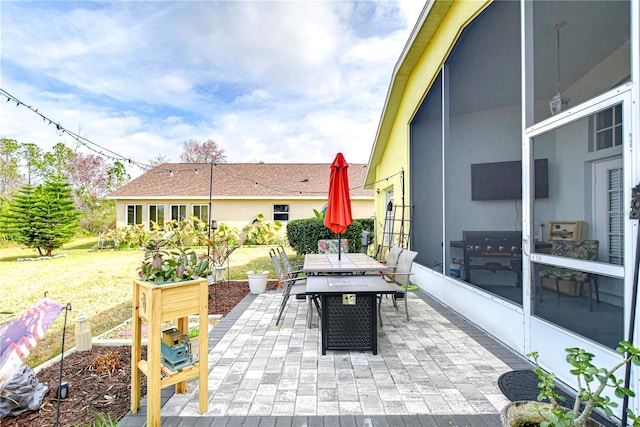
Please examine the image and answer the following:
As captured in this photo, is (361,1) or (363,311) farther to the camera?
(361,1)

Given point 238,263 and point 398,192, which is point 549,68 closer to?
point 398,192

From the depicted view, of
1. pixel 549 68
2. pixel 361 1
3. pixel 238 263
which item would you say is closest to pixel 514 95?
pixel 549 68

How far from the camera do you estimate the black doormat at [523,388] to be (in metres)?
2.45

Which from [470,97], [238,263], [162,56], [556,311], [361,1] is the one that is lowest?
[238,263]

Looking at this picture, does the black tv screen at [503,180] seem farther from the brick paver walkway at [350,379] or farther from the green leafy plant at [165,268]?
the green leafy plant at [165,268]

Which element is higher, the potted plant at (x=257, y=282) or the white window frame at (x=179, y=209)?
the white window frame at (x=179, y=209)

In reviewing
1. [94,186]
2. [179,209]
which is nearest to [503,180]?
[179,209]

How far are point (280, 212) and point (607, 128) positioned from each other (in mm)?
16066

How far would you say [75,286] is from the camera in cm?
752

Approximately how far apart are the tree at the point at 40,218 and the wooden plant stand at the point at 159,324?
14898 millimetres

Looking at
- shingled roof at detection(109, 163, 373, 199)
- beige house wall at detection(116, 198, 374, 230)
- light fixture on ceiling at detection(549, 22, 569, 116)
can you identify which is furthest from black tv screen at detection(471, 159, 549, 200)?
shingled roof at detection(109, 163, 373, 199)

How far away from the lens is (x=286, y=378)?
2.88m

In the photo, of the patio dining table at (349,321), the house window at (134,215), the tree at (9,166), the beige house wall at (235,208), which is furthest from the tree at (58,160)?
the patio dining table at (349,321)

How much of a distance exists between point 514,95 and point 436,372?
141 inches
